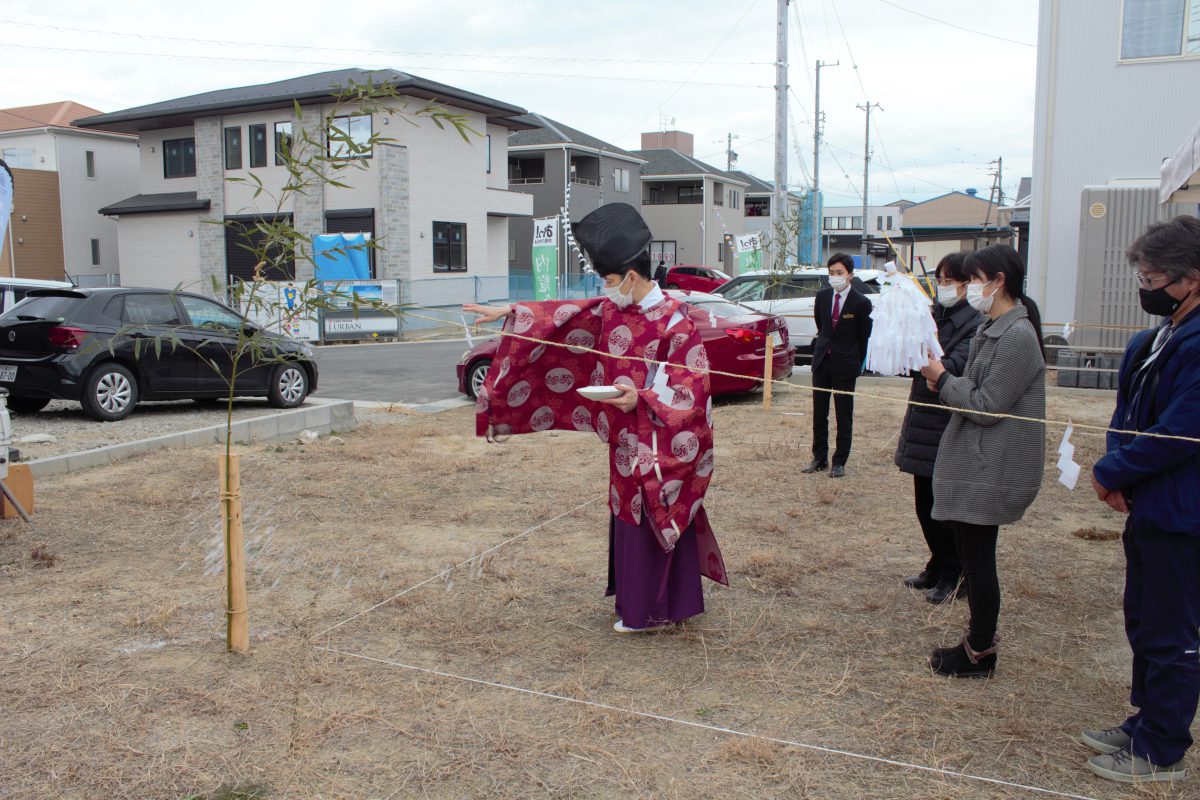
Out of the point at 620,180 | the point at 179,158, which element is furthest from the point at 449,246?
the point at 620,180

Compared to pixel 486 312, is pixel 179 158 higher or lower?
higher

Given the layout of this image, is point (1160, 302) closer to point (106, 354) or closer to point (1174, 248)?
point (1174, 248)

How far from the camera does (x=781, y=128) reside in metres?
22.0

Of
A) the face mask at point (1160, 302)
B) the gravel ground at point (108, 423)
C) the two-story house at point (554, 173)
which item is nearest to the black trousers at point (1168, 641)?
the face mask at point (1160, 302)

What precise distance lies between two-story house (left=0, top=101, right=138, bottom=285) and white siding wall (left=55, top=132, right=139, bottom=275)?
0.12 feet

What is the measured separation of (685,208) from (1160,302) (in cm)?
4447

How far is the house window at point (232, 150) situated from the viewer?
27.5 m

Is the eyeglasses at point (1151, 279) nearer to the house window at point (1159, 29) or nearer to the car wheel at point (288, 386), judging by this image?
the car wheel at point (288, 386)

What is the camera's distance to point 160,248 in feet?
97.2

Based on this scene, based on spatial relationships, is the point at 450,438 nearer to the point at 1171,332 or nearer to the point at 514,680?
the point at 514,680

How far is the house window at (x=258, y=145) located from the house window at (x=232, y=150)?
1.69 ft

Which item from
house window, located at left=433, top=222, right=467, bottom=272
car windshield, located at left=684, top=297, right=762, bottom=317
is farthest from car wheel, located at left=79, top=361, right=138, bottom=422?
house window, located at left=433, top=222, right=467, bottom=272

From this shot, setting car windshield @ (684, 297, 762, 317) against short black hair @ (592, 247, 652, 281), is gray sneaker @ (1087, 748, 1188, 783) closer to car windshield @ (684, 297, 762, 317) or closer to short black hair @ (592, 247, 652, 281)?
short black hair @ (592, 247, 652, 281)

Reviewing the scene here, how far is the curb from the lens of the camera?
23.9 feet
